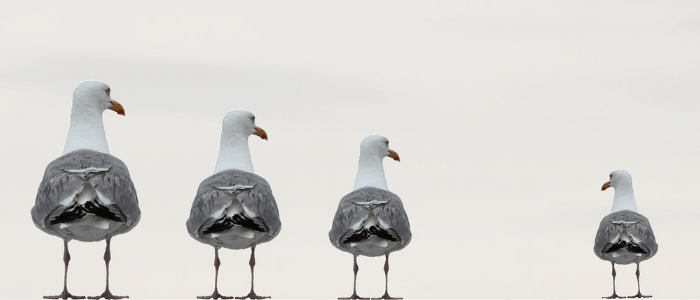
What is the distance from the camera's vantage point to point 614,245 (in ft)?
131

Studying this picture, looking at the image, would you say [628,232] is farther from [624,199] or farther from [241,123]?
[241,123]

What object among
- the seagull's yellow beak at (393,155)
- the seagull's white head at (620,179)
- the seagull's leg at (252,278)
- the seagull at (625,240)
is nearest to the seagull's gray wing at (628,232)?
the seagull at (625,240)

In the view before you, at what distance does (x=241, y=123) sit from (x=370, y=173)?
164 inches

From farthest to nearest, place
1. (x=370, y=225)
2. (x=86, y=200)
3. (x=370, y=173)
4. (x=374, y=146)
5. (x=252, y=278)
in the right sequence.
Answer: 1. (x=374, y=146)
2. (x=370, y=173)
3. (x=370, y=225)
4. (x=252, y=278)
5. (x=86, y=200)

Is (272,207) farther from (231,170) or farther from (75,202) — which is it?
(75,202)

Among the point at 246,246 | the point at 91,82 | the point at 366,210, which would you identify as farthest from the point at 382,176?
the point at 91,82

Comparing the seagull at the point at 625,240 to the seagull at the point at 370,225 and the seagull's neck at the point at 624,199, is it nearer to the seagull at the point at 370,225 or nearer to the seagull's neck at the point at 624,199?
the seagull's neck at the point at 624,199

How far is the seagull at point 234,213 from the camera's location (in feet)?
108

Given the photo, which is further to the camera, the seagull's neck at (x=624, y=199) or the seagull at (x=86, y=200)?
the seagull's neck at (x=624, y=199)

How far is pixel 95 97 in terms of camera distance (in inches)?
1359

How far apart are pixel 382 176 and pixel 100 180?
9.51 metres

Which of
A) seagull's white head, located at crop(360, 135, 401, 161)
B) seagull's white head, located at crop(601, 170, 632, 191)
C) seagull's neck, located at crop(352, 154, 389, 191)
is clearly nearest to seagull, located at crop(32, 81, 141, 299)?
seagull's neck, located at crop(352, 154, 389, 191)

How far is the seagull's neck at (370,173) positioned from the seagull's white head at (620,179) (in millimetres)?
8813

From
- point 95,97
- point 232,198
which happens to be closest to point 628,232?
point 232,198
